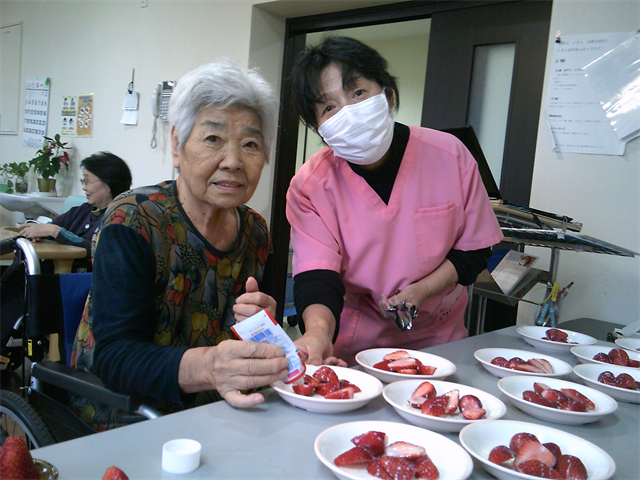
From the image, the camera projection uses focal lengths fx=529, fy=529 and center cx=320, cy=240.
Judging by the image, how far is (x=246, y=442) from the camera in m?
0.76

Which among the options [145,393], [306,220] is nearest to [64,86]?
[306,220]

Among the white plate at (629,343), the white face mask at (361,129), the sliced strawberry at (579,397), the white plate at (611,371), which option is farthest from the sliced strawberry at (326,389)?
the white plate at (629,343)

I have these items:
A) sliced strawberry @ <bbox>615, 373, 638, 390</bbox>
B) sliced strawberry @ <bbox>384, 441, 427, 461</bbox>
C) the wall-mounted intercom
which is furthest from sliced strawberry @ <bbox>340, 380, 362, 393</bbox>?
the wall-mounted intercom

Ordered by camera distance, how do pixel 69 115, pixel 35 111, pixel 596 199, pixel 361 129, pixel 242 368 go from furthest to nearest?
1. pixel 35 111
2. pixel 69 115
3. pixel 596 199
4. pixel 361 129
5. pixel 242 368

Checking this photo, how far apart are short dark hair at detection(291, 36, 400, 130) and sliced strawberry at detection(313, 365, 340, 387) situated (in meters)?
0.73

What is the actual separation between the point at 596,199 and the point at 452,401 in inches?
68.4

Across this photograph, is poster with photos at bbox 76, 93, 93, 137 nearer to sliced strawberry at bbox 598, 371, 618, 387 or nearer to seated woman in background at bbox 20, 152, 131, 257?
seated woman in background at bbox 20, 152, 131, 257

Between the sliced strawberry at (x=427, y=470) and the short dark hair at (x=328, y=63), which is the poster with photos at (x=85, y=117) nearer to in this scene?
the short dark hair at (x=328, y=63)

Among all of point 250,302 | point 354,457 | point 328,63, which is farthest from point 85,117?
point 354,457

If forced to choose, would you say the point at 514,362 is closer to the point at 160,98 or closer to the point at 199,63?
the point at 199,63

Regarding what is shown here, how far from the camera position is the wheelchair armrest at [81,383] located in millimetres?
1002

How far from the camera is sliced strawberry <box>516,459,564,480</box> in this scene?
0.67 m

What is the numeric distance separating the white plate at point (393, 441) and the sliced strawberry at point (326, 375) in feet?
0.53

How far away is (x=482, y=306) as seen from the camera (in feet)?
7.21
